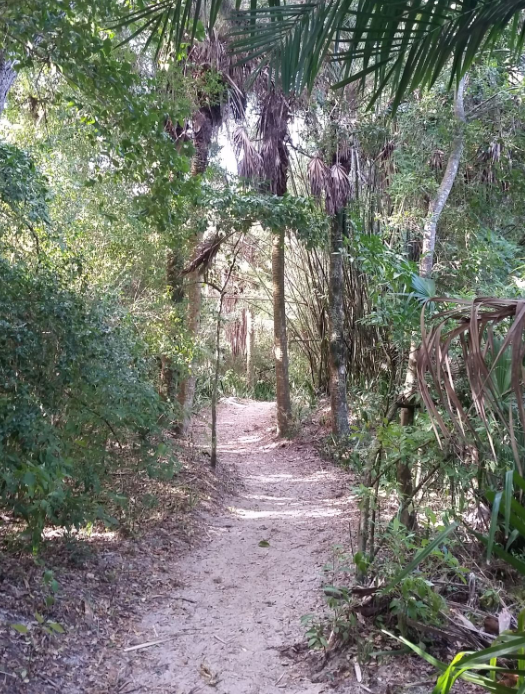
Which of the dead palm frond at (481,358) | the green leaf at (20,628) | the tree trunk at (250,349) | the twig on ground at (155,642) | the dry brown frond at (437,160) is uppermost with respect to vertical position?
the dry brown frond at (437,160)

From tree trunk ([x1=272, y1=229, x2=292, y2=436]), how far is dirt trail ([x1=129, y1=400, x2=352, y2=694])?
1696 mm

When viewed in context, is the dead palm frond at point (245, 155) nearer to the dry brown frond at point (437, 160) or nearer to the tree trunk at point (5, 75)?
the dry brown frond at point (437, 160)

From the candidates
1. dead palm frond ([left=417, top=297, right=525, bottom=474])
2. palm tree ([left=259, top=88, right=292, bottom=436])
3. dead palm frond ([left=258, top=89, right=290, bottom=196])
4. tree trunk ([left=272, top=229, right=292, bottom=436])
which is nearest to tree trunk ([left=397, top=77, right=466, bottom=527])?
dead palm frond ([left=417, top=297, right=525, bottom=474])

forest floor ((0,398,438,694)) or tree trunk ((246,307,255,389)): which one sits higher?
tree trunk ((246,307,255,389))

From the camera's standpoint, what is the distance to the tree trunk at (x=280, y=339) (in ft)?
30.8

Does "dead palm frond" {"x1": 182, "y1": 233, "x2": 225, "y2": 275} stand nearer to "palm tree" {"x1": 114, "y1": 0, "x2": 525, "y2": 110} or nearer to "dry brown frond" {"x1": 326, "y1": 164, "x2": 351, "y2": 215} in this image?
"dry brown frond" {"x1": 326, "y1": 164, "x2": 351, "y2": 215}

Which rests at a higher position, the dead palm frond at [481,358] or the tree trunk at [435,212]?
the tree trunk at [435,212]

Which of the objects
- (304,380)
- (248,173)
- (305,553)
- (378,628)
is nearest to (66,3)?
(378,628)

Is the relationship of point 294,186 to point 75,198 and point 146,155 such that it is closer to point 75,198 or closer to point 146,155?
point 75,198

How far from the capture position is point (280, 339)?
31.4ft

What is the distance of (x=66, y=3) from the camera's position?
257 cm

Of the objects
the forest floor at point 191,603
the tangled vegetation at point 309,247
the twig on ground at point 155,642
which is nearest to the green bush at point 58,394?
the tangled vegetation at point 309,247

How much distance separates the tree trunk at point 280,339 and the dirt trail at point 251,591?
5.56 ft

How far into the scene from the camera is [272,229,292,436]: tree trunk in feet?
30.8
